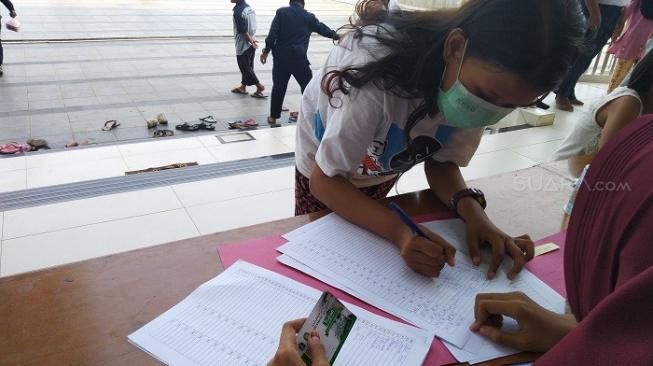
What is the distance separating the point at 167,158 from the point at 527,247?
2703 mm

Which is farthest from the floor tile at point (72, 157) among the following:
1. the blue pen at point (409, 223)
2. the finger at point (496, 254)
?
the finger at point (496, 254)

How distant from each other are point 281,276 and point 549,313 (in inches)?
16.9

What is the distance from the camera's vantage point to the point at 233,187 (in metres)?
2.57

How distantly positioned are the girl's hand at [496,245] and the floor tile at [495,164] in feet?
6.52

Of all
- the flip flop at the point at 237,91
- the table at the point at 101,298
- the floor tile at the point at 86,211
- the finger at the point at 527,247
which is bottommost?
the flip flop at the point at 237,91

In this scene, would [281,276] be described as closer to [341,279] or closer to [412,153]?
[341,279]

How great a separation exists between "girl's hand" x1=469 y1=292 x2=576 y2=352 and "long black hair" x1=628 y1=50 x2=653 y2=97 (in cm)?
103

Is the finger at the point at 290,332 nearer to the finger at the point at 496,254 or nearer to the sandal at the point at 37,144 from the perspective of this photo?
the finger at the point at 496,254

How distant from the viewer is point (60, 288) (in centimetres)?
70

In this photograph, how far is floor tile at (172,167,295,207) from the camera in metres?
2.45

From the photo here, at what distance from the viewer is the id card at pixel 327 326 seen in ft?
1.72

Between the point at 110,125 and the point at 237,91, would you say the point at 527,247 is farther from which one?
the point at 237,91

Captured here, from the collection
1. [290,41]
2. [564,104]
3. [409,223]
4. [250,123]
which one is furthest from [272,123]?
[409,223]

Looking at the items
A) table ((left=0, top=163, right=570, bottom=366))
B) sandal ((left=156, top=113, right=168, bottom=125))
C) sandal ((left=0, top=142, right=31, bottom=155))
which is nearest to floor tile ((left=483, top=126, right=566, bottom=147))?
table ((left=0, top=163, right=570, bottom=366))
